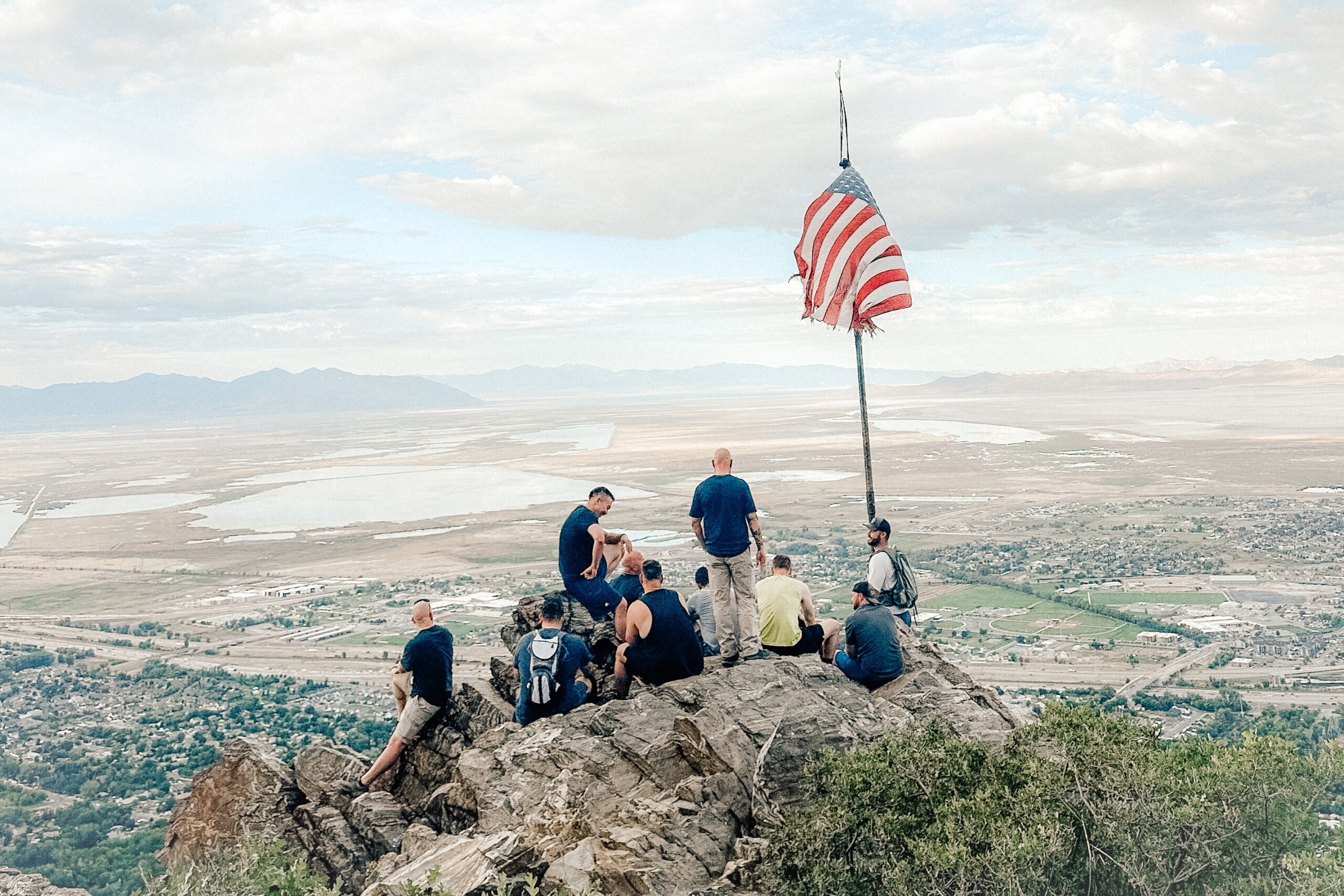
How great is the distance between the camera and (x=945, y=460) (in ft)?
488

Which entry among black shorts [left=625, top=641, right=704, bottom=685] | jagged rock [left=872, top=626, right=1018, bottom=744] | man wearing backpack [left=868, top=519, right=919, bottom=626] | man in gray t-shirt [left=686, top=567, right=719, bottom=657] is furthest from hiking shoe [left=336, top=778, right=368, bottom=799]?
man wearing backpack [left=868, top=519, right=919, bottom=626]

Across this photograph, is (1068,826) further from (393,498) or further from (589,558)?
(393,498)

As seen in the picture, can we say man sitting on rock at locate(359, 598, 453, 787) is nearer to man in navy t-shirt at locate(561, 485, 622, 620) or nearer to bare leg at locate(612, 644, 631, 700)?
man in navy t-shirt at locate(561, 485, 622, 620)

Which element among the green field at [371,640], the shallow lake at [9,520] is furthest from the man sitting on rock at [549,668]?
the shallow lake at [9,520]

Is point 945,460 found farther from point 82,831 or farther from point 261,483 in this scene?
point 82,831

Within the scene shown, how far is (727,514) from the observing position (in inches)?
427

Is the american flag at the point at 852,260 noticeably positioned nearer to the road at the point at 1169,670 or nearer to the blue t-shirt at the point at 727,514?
the blue t-shirt at the point at 727,514

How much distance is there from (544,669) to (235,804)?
462 cm

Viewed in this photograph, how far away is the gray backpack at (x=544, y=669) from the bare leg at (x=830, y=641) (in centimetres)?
345

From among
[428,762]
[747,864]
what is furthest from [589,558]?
[747,864]

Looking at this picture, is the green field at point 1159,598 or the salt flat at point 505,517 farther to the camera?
the salt flat at point 505,517

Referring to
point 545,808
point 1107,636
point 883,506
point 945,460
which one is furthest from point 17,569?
point 945,460

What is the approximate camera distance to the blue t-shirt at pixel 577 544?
38.9 ft

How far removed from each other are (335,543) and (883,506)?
64756 mm
